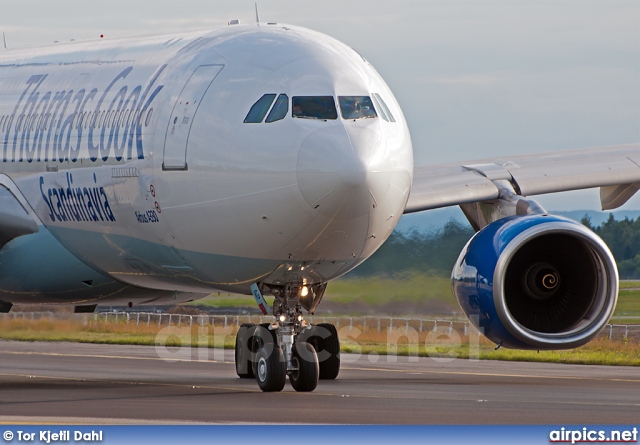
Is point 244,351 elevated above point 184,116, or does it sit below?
below

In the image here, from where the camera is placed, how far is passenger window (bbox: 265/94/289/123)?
18.5 metres

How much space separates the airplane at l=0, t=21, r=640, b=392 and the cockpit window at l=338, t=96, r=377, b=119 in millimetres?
25

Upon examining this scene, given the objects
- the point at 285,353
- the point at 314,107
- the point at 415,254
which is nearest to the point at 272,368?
the point at 285,353

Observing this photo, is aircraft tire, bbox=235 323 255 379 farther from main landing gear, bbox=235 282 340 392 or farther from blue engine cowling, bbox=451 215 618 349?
blue engine cowling, bbox=451 215 618 349

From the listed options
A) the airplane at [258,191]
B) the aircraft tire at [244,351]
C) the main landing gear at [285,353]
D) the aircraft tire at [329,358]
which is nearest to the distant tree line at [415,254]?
the airplane at [258,191]

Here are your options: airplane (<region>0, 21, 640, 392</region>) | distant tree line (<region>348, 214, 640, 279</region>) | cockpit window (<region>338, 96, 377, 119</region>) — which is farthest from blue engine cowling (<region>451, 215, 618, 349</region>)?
distant tree line (<region>348, 214, 640, 279</region>)

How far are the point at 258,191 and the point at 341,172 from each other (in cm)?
122

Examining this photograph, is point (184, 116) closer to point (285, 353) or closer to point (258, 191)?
point (258, 191)

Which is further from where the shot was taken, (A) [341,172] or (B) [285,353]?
(B) [285,353]

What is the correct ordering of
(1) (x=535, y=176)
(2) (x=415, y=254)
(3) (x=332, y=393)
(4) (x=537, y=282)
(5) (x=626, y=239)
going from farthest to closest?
(5) (x=626, y=239)
(2) (x=415, y=254)
(1) (x=535, y=176)
(4) (x=537, y=282)
(3) (x=332, y=393)

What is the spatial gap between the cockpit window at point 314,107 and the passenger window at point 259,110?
32 cm

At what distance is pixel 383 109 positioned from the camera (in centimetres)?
1906

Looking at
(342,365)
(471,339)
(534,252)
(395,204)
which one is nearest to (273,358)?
(395,204)

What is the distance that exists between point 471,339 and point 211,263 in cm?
1375
